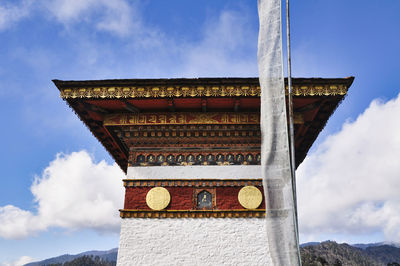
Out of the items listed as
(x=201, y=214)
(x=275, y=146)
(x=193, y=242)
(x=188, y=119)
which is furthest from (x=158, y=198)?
(x=275, y=146)

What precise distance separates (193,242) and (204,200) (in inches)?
29.4

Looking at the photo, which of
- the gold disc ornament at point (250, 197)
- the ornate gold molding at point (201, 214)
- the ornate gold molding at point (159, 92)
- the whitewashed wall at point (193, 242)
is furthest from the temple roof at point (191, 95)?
the whitewashed wall at point (193, 242)

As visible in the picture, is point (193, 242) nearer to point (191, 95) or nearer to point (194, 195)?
point (194, 195)

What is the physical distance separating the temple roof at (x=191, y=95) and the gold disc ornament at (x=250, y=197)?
145 cm

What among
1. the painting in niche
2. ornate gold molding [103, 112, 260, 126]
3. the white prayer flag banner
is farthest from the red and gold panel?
the white prayer flag banner

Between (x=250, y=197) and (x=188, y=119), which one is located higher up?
(x=188, y=119)

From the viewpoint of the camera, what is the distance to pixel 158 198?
20.7 feet

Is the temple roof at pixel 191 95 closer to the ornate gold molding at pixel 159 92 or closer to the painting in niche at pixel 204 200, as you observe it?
the ornate gold molding at pixel 159 92

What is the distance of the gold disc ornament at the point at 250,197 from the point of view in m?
6.26

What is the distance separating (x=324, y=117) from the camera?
22.2 ft

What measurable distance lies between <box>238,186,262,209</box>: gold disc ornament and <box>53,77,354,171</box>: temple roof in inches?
57.1

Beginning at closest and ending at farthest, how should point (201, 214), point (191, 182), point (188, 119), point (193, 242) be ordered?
point (193, 242) < point (201, 214) < point (191, 182) < point (188, 119)

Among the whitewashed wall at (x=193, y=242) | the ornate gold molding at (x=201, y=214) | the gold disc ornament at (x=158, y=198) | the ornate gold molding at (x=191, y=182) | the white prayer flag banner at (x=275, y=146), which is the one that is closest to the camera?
the white prayer flag banner at (x=275, y=146)

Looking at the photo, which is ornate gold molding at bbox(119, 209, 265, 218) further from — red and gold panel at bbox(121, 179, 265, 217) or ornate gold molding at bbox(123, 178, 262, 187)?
ornate gold molding at bbox(123, 178, 262, 187)
